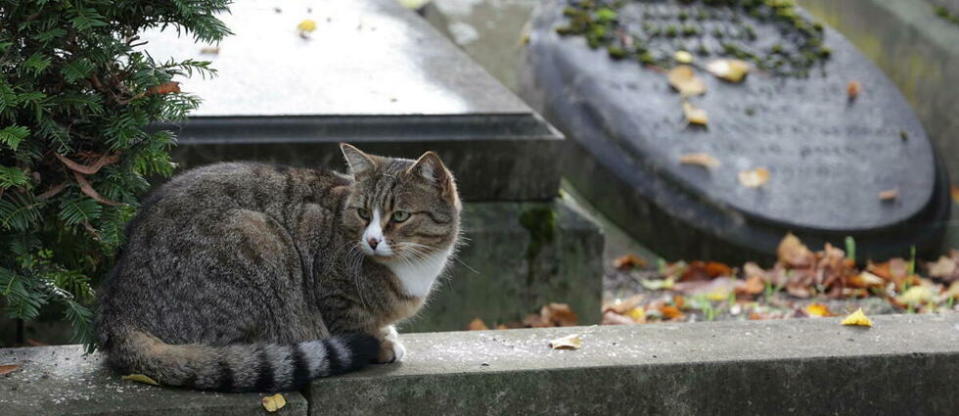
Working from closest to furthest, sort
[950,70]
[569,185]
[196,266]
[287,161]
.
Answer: [196,266] → [287,161] → [569,185] → [950,70]

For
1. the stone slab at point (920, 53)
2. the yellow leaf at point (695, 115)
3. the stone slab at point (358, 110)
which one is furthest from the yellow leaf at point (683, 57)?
the stone slab at point (358, 110)

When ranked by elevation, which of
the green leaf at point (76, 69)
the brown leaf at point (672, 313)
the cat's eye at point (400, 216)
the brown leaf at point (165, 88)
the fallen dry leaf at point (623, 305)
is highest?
the green leaf at point (76, 69)

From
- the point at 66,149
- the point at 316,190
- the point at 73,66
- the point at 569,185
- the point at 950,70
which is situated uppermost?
the point at 73,66

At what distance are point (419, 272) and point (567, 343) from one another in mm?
483

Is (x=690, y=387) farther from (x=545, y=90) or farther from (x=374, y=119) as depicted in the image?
(x=545, y=90)

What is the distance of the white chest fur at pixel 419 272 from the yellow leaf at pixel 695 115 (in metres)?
3.22

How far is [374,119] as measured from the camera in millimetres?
5008

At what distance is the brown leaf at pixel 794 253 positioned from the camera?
612 cm

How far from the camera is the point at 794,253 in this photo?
6.18 metres

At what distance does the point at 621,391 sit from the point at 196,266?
1214mm

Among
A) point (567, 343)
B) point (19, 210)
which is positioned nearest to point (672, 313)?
point (567, 343)

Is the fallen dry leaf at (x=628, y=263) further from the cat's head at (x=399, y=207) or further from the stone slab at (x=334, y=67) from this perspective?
the cat's head at (x=399, y=207)

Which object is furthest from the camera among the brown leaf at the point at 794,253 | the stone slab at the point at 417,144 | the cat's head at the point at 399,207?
the brown leaf at the point at 794,253

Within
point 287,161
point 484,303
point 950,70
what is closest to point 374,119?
point 287,161
